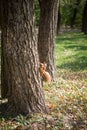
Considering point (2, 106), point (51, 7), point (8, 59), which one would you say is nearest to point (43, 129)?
point (2, 106)

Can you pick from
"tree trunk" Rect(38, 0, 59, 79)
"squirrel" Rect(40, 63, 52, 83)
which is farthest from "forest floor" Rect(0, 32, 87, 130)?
"tree trunk" Rect(38, 0, 59, 79)

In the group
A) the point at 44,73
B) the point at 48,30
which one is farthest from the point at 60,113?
the point at 48,30

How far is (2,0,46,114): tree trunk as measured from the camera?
530cm

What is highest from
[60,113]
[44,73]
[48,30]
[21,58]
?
[48,30]

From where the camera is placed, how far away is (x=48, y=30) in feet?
27.5

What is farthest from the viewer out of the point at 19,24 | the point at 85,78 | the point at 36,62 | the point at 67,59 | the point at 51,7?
the point at 67,59

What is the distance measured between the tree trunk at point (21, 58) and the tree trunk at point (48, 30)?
271 centimetres

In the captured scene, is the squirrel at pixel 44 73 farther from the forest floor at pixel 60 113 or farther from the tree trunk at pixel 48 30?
the tree trunk at pixel 48 30

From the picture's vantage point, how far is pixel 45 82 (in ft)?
27.6

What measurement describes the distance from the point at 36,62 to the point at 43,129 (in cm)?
131

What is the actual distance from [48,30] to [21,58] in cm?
306

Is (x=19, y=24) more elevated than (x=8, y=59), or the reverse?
(x=19, y=24)

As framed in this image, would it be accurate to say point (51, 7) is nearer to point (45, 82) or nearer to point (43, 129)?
point (45, 82)

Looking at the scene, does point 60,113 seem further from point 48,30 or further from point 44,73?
point 48,30
